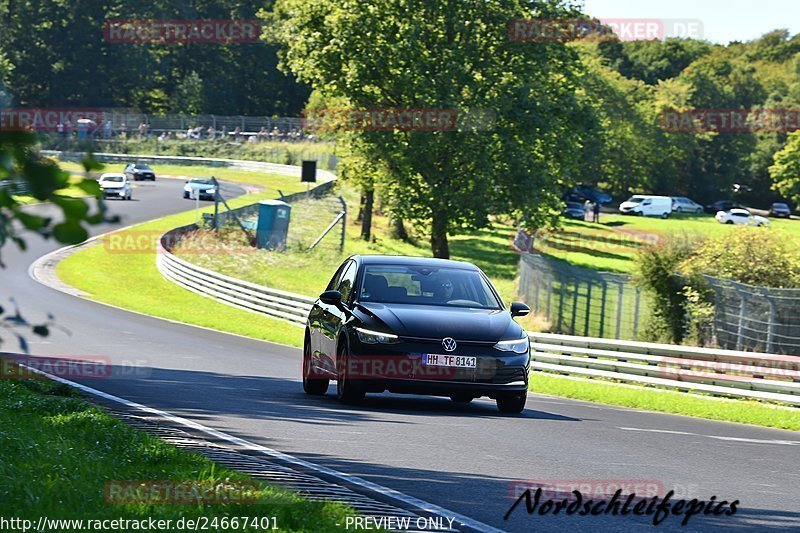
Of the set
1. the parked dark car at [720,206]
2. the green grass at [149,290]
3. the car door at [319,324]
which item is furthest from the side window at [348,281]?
the parked dark car at [720,206]

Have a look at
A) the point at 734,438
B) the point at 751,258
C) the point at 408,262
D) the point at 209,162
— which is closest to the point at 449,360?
the point at 408,262

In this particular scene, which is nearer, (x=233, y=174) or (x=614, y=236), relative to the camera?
(x=614, y=236)

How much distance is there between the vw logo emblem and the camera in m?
12.9

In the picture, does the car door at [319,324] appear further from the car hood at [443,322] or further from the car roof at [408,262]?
the car hood at [443,322]

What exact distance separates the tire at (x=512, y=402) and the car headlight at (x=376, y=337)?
5.19 ft

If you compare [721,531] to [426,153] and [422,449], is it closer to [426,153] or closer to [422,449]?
[422,449]

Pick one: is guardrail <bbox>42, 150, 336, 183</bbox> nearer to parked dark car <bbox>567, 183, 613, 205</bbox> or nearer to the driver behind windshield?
parked dark car <bbox>567, 183, 613, 205</bbox>

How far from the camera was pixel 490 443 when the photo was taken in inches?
424

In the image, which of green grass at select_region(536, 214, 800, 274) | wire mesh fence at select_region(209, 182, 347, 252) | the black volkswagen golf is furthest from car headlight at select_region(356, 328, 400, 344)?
green grass at select_region(536, 214, 800, 274)

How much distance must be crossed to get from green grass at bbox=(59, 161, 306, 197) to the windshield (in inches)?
2515

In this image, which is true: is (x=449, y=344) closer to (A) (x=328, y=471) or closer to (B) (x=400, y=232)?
(A) (x=328, y=471)

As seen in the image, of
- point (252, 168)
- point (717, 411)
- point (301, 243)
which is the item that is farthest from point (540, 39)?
point (252, 168)

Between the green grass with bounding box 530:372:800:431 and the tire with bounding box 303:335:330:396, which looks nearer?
the tire with bounding box 303:335:330:396

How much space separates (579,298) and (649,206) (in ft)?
241
